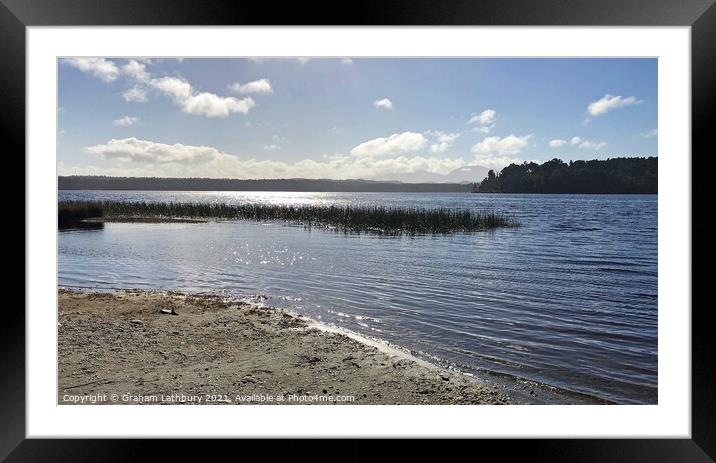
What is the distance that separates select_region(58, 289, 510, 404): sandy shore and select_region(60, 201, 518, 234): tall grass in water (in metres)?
12.2

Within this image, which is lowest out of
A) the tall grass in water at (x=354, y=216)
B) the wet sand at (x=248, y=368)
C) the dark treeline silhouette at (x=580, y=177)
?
the wet sand at (x=248, y=368)

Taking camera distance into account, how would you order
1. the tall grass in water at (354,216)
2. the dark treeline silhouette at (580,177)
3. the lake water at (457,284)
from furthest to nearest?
the dark treeline silhouette at (580,177)
the tall grass in water at (354,216)
the lake water at (457,284)

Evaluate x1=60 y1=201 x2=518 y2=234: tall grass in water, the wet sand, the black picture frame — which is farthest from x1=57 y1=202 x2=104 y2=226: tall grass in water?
the black picture frame

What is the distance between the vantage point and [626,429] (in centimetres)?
274

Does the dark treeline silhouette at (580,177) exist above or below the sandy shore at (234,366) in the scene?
above

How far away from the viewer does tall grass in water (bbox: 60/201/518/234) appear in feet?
56.9

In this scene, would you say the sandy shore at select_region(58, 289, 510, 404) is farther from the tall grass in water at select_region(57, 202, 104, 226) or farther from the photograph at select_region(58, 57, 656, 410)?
the tall grass in water at select_region(57, 202, 104, 226)
